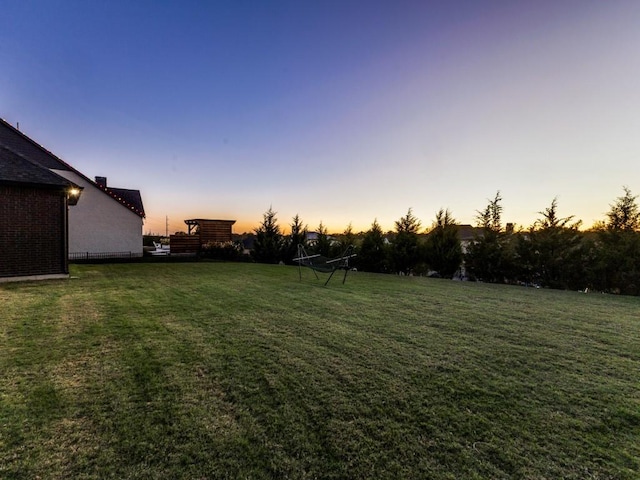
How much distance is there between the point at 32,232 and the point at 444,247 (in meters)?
12.9

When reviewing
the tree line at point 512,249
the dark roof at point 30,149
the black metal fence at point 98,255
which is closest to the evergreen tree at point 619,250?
the tree line at point 512,249

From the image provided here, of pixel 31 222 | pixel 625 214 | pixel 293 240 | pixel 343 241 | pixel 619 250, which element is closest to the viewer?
pixel 31 222

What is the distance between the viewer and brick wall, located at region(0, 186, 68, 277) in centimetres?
688

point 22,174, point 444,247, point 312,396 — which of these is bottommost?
point 312,396

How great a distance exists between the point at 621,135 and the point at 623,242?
3009 mm

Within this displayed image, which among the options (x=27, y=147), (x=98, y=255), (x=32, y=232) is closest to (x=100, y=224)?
(x=98, y=255)

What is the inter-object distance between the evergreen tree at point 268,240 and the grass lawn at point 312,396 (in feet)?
34.0

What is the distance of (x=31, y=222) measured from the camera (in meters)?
7.20

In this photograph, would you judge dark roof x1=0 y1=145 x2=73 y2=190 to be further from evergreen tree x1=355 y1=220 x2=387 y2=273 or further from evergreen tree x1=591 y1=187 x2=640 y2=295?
evergreen tree x1=591 y1=187 x2=640 y2=295

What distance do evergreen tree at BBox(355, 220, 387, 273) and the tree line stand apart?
0.04m

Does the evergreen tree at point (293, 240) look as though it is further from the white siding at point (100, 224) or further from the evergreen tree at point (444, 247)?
the white siding at point (100, 224)

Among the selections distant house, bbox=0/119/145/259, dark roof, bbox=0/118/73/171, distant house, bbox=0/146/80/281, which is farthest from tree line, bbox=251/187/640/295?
dark roof, bbox=0/118/73/171

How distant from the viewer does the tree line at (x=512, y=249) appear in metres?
8.07

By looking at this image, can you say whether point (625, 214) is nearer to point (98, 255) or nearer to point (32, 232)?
point (32, 232)
